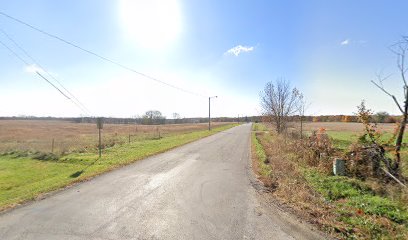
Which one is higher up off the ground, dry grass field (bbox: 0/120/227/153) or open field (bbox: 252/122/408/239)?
open field (bbox: 252/122/408/239)

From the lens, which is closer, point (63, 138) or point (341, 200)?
point (341, 200)

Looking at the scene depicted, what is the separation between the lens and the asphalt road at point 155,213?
4.98m

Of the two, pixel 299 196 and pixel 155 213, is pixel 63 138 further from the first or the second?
pixel 299 196

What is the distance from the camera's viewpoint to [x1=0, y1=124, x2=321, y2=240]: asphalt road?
4.98 metres

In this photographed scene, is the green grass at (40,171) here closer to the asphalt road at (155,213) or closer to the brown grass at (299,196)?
the asphalt road at (155,213)

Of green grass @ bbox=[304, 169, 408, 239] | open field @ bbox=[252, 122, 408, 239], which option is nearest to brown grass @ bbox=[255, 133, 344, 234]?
open field @ bbox=[252, 122, 408, 239]

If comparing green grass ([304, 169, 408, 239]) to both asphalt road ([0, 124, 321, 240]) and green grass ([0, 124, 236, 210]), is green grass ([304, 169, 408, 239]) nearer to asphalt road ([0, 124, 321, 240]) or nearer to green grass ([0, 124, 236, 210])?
asphalt road ([0, 124, 321, 240])

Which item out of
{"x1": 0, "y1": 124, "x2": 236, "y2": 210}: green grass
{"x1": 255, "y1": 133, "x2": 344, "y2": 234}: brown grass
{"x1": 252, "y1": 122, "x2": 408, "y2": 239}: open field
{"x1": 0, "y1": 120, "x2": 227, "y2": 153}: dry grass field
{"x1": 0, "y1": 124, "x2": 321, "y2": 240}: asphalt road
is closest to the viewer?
{"x1": 0, "y1": 124, "x2": 321, "y2": 240}: asphalt road

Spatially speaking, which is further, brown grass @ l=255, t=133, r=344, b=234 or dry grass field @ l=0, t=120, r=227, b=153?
dry grass field @ l=0, t=120, r=227, b=153

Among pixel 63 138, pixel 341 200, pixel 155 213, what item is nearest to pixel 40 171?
pixel 155 213

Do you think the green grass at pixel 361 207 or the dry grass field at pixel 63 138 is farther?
the dry grass field at pixel 63 138

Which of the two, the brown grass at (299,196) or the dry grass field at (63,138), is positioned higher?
the brown grass at (299,196)

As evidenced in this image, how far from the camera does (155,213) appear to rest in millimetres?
6031

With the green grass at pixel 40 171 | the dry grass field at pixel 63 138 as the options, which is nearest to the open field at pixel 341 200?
the green grass at pixel 40 171
